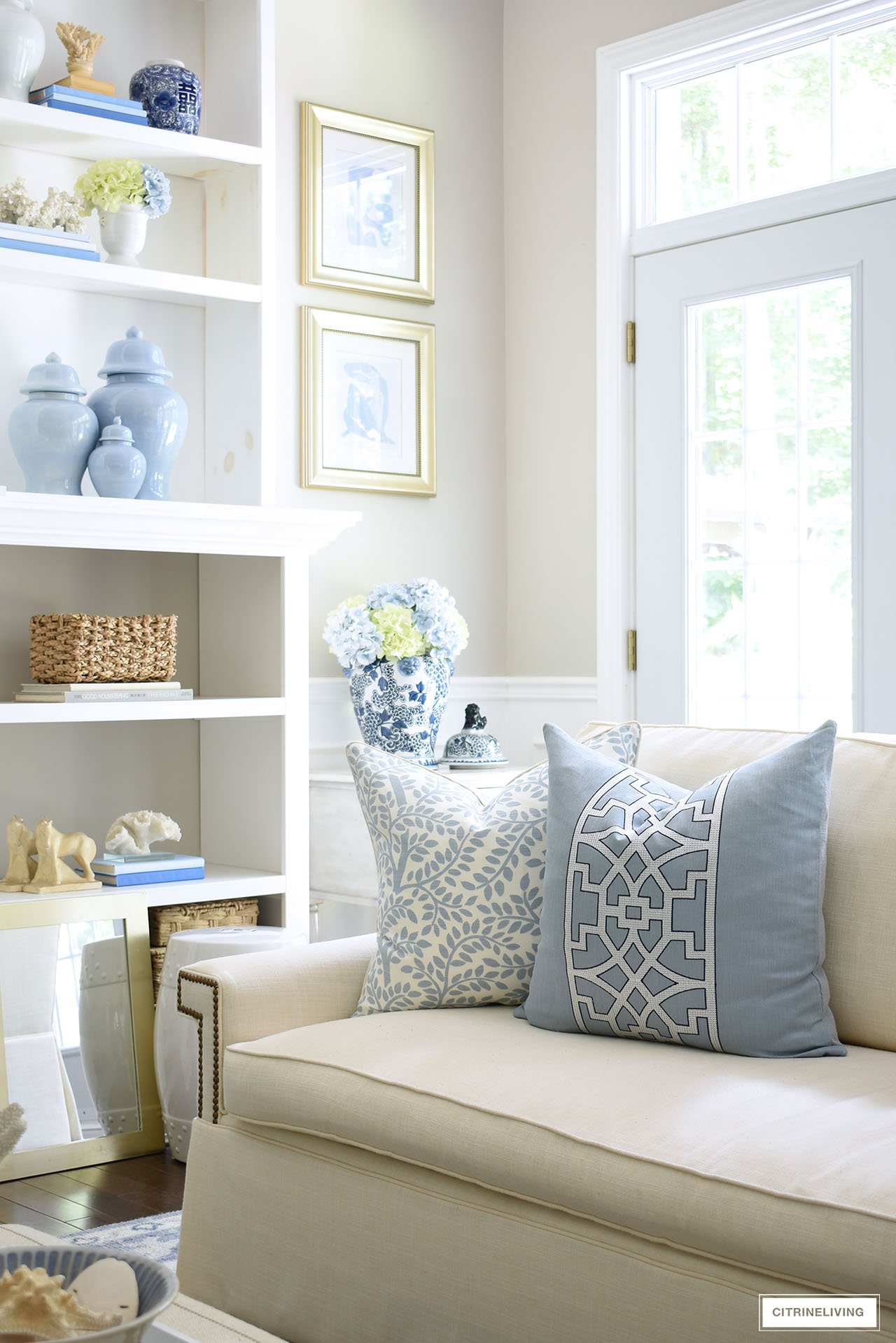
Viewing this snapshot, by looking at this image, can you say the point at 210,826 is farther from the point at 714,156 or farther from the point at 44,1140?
the point at 714,156

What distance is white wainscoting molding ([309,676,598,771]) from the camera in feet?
12.7

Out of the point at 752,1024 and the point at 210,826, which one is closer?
the point at 752,1024

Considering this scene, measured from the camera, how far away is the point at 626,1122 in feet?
5.56

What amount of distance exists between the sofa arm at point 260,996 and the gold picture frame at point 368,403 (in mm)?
1796

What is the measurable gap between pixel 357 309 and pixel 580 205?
2.33 ft

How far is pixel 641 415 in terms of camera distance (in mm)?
3951

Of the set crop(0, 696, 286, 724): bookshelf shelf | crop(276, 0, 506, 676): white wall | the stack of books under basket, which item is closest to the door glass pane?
crop(276, 0, 506, 676): white wall

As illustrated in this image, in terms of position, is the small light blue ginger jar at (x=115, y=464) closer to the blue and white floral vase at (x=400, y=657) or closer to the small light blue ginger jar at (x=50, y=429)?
the small light blue ginger jar at (x=50, y=429)

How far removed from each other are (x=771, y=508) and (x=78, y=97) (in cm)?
190

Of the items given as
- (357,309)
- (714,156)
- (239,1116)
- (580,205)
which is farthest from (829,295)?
(239,1116)

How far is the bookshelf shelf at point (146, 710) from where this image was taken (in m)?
2.95

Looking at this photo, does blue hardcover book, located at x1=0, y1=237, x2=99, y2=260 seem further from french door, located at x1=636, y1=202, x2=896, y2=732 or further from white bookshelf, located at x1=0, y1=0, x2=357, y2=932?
french door, located at x1=636, y1=202, x2=896, y2=732

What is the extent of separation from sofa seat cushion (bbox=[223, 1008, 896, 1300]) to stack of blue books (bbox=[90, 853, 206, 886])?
107 centimetres
